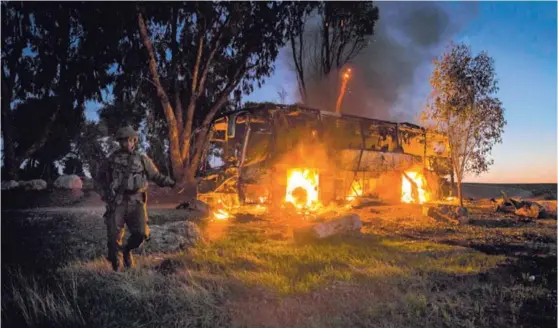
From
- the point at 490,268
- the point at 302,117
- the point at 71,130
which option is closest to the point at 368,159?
the point at 302,117

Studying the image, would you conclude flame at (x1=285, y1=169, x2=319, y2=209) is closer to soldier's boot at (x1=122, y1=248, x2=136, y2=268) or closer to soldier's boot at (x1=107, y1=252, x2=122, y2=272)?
soldier's boot at (x1=122, y1=248, x2=136, y2=268)

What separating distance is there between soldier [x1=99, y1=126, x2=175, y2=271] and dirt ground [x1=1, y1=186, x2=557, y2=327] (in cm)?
65

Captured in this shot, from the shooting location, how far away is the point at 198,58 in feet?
67.2

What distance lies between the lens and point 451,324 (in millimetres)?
4359

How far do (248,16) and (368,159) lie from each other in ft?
37.4

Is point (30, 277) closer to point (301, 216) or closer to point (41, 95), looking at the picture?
point (301, 216)

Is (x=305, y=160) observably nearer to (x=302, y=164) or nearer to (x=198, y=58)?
(x=302, y=164)

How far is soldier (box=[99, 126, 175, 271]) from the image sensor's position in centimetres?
594

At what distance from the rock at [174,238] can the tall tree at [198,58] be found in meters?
8.78

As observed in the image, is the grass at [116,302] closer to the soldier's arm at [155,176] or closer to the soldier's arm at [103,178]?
the soldier's arm at [103,178]

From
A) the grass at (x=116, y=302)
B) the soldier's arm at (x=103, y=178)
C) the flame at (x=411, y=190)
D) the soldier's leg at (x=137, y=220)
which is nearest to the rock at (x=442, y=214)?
the flame at (x=411, y=190)

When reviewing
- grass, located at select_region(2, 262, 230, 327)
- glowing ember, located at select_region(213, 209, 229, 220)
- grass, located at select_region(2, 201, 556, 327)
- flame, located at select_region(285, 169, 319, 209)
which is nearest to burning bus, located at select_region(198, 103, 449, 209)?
flame, located at select_region(285, 169, 319, 209)

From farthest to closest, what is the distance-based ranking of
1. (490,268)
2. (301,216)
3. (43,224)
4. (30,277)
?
(301,216) < (43,224) < (490,268) < (30,277)

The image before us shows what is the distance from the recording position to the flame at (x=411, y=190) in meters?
20.3
